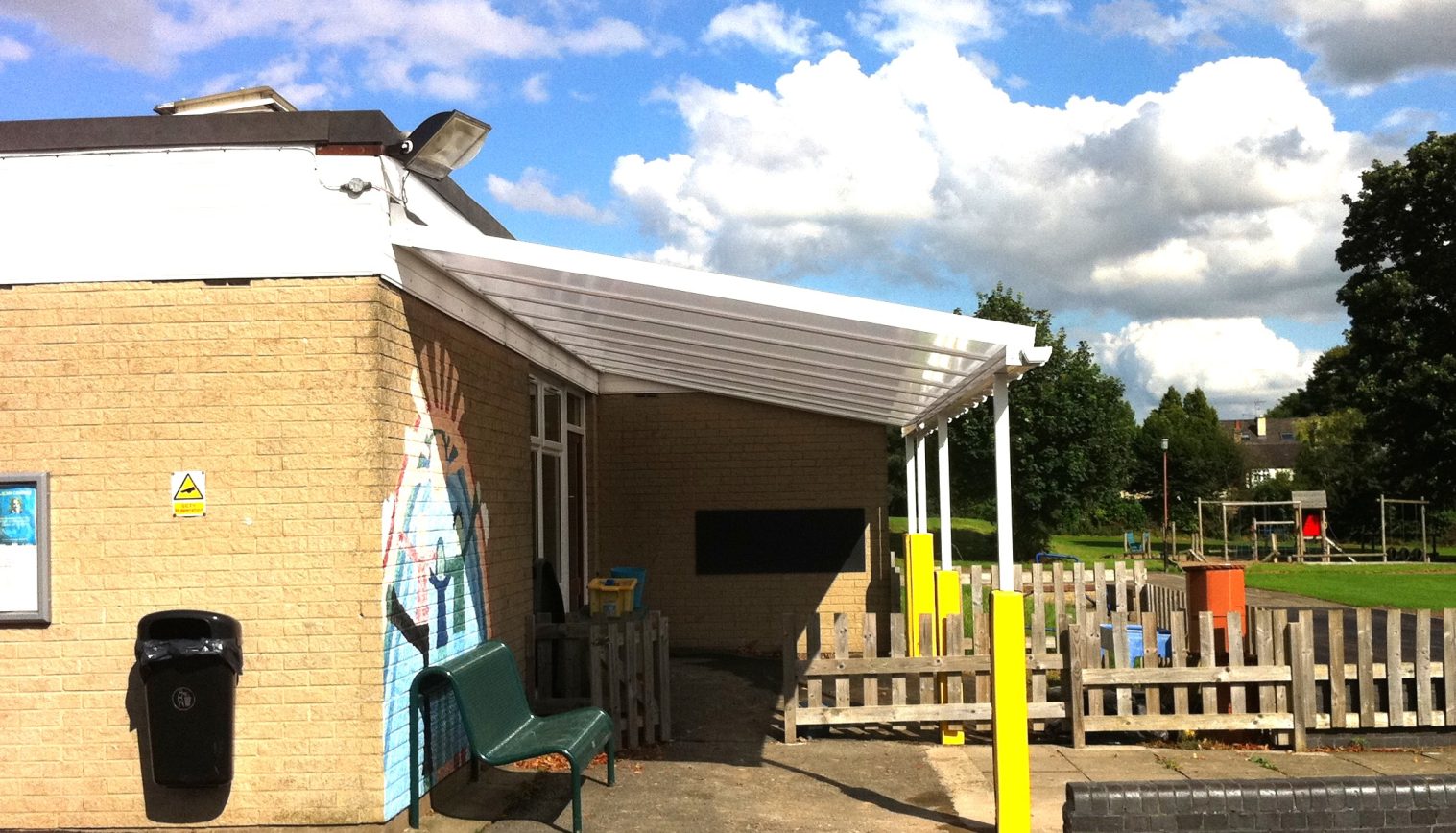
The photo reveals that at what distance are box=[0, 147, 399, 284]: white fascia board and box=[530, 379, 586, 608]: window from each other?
159 inches

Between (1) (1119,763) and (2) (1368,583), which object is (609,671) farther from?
(2) (1368,583)

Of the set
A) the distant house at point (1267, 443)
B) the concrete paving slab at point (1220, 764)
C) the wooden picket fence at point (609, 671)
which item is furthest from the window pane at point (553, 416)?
the distant house at point (1267, 443)

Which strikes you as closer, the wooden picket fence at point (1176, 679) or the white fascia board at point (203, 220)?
the white fascia board at point (203, 220)

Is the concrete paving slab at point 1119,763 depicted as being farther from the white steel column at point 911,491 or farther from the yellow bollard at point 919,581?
the white steel column at point 911,491

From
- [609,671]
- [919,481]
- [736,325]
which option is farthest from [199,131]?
[919,481]

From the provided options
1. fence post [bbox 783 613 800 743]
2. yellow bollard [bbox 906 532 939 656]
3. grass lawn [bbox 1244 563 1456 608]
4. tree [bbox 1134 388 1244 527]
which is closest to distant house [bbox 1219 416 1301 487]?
tree [bbox 1134 388 1244 527]

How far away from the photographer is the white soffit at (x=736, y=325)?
602 cm

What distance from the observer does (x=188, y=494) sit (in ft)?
19.7

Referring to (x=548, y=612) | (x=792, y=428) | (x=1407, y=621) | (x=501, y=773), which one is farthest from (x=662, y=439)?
(x=1407, y=621)

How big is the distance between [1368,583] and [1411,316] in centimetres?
1025

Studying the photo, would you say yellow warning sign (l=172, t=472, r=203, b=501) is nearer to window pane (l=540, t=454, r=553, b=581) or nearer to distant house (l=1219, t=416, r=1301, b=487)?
window pane (l=540, t=454, r=553, b=581)

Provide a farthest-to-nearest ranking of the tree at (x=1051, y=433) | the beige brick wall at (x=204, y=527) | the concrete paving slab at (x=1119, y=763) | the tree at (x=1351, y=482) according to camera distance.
Result: the tree at (x=1351, y=482)
the tree at (x=1051, y=433)
the concrete paving slab at (x=1119, y=763)
the beige brick wall at (x=204, y=527)

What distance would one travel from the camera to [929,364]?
7582 mm

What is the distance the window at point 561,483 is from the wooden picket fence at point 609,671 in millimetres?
1256
